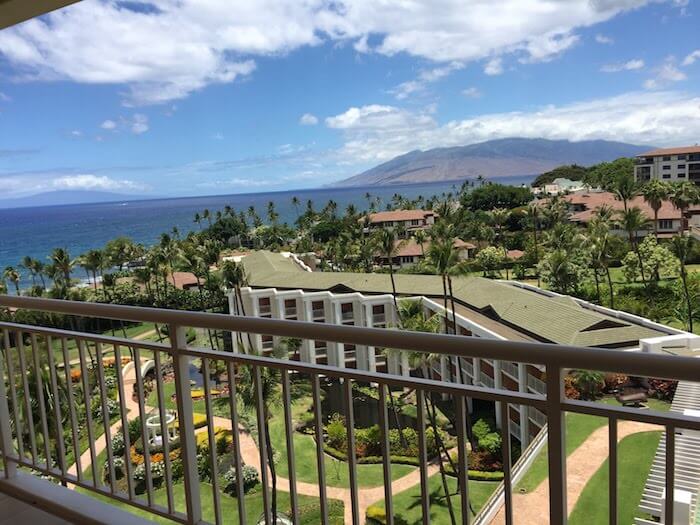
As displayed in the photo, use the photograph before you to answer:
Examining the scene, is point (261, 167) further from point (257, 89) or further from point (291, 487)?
point (291, 487)

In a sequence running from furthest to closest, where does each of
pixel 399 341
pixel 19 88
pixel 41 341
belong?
pixel 19 88
pixel 41 341
pixel 399 341

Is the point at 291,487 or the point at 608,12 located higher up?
the point at 608,12

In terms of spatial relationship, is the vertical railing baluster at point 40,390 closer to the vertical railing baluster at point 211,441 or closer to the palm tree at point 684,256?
the vertical railing baluster at point 211,441

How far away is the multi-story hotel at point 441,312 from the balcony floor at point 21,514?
19728 mm

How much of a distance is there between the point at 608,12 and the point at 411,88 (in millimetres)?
45256

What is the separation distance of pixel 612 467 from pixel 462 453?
0.33m

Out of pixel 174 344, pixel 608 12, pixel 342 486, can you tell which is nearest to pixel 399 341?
pixel 174 344

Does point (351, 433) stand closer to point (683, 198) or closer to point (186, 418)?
point (186, 418)

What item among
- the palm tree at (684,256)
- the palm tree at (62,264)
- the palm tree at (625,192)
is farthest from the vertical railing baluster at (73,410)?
the palm tree at (625,192)

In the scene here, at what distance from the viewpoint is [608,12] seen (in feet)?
282

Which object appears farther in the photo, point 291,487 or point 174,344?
point 174,344

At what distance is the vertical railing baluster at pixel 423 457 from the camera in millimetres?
1317

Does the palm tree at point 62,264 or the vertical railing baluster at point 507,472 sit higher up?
the vertical railing baluster at point 507,472

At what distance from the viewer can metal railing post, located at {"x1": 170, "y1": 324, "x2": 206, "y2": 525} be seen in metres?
1.77
